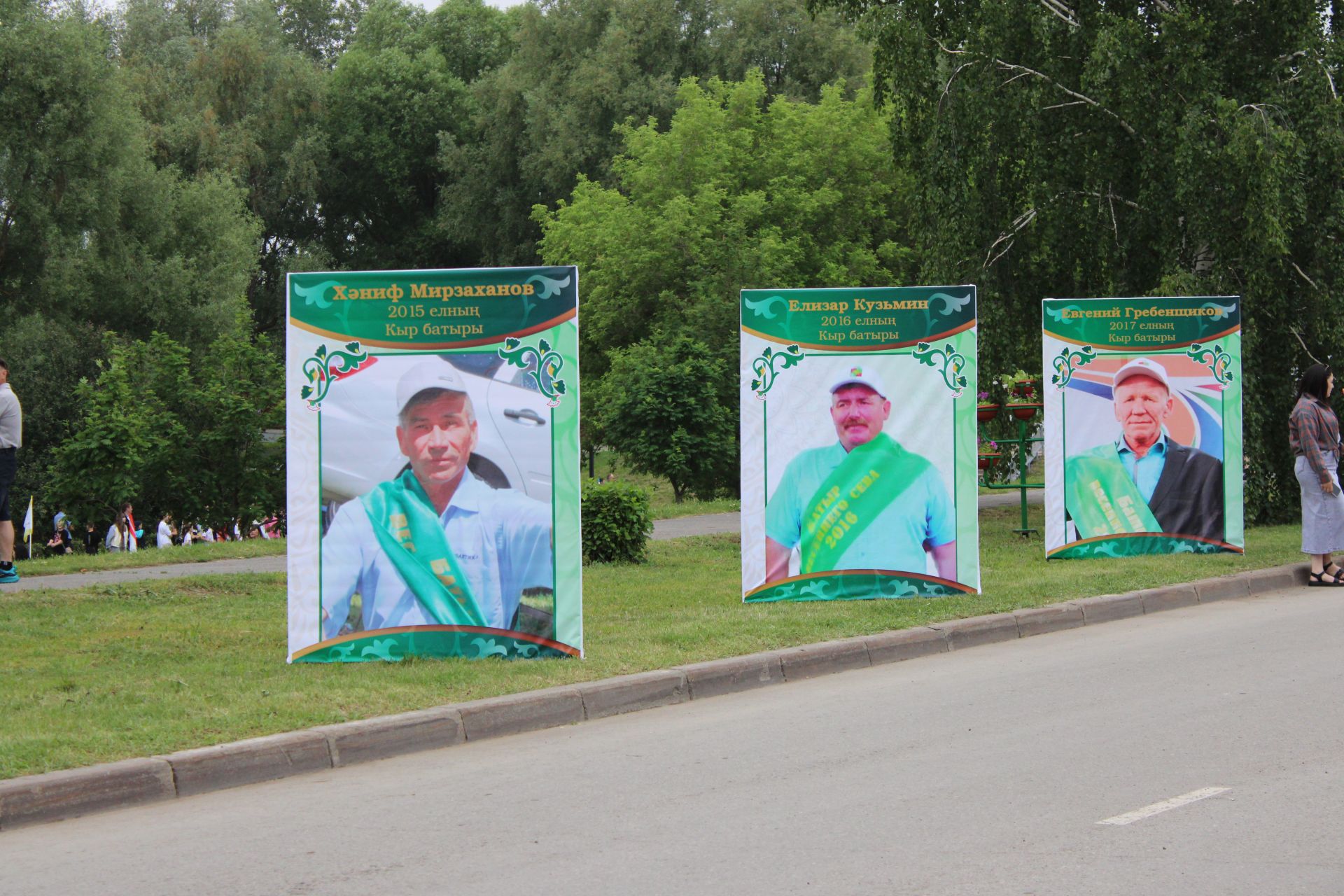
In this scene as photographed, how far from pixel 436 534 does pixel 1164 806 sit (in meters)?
4.96

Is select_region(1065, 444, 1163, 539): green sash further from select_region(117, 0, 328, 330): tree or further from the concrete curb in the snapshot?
select_region(117, 0, 328, 330): tree

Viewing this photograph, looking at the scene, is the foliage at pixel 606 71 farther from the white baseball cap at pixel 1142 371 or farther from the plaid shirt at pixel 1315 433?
the plaid shirt at pixel 1315 433

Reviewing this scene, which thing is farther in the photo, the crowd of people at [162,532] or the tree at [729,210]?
the tree at [729,210]

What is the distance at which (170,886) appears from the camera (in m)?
5.17

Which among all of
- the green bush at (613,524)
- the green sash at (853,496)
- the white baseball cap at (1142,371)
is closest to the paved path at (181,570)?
the green bush at (613,524)

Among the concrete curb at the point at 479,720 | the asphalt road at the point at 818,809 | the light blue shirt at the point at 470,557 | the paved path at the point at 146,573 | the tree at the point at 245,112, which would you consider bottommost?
the asphalt road at the point at 818,809

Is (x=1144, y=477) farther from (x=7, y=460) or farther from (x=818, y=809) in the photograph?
(x=7, y=460)

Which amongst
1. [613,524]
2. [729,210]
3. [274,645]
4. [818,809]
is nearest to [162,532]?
[613,524]

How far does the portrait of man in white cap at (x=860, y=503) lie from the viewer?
461 inches

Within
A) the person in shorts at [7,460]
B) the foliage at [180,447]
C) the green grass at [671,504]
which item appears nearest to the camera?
the person in shorts at [7,460]

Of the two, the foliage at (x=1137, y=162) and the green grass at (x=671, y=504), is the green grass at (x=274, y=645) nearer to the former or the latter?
the green grass at (x=671, y=504)

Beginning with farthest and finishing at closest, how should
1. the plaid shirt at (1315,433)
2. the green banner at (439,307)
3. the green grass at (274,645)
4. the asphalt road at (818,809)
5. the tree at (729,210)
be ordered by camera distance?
1. the tree at (729,210)
2. the plaid shirt at (1315,433)
3. the green banner at (439,307)
4. the green grass at (274,645)
5. the asphalt road at (818,809)

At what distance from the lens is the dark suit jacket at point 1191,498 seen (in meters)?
14.8

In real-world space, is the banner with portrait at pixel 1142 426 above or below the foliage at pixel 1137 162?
below
